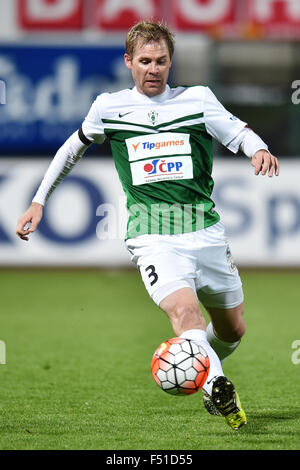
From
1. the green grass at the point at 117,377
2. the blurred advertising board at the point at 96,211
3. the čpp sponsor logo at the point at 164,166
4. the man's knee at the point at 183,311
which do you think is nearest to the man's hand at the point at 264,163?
the čpp sponsor logo at the point at 164,166

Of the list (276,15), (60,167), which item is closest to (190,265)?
(60,167)

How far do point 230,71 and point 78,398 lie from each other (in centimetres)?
994

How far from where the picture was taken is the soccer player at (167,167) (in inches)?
202

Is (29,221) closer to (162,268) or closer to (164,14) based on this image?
(162,268)

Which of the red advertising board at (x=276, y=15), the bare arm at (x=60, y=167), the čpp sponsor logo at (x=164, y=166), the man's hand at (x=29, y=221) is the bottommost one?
the red advertising board at (x=276, y=15)

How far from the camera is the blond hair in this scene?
204 inches

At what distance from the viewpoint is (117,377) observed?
6941 millimetres

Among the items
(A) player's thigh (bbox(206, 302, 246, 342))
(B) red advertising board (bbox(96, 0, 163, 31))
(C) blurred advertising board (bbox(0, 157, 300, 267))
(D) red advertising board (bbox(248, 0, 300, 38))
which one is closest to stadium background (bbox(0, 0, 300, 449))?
(C) blurred advertising board (bbox(0, 157, 300, 267))

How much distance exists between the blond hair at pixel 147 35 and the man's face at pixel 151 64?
0.03 metres

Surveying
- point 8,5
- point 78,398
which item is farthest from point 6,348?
point 8,5

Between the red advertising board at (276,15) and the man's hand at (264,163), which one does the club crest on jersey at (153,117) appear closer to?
the man's hand at (264,163)

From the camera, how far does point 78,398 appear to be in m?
6.10

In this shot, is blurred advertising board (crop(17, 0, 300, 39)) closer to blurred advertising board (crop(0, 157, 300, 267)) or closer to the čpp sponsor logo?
blurred advertising board (crop(0, 157, 300, 267))

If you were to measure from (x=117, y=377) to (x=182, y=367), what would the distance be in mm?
2403
